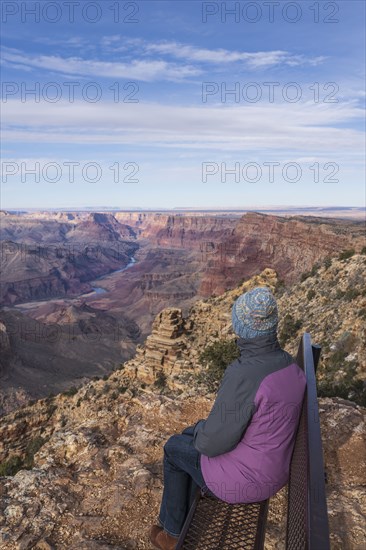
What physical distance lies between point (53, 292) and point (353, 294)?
169425 millimetres

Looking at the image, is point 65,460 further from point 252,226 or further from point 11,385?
point 252,226

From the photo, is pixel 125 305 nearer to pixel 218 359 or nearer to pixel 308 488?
pixel 218 359

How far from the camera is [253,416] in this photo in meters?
3.33

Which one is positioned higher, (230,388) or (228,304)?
(230,388)

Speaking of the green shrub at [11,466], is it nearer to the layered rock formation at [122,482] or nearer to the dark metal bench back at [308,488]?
the layered rock formation at [122,482]

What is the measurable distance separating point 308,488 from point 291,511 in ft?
3.51

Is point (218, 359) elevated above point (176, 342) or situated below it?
above

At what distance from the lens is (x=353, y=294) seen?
17.2 meters

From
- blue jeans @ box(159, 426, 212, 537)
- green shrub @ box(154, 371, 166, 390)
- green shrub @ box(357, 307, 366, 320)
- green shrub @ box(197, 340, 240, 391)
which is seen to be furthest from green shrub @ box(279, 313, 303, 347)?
blue jeans @ box(159, 426, 212, 537)

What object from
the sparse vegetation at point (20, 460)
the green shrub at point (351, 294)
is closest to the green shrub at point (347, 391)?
the green shrub at point (351, 294)

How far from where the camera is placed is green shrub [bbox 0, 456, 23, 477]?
613 inches

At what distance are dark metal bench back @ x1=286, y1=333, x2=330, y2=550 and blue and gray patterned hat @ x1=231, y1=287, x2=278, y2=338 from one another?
0.67m

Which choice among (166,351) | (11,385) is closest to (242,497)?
(166,351)

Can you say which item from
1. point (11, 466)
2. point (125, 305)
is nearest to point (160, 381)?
point (11, 466)
